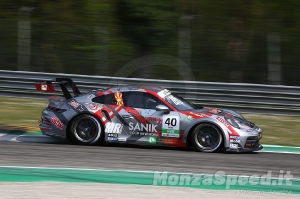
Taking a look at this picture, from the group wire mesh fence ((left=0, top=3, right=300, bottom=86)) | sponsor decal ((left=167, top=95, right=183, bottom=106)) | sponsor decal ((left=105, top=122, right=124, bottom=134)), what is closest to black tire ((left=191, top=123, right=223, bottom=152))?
sponsor decal ((left=167, top=95, right=183, bottom=106))

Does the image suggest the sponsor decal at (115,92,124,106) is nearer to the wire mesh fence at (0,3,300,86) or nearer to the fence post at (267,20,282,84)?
the wire mesh fence at (0,3,300,86)

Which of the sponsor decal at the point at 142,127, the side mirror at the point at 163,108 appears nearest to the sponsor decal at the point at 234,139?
the side mirror at the point at 163,108

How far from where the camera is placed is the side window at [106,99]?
10.6m

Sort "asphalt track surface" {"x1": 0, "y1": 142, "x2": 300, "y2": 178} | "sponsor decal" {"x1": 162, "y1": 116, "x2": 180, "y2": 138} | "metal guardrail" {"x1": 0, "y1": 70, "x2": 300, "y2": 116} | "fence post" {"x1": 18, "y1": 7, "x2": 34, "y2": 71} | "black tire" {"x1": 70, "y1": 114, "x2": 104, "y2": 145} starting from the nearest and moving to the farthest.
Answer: "asphalt track surface" {"x1": 0, "y1": 142, "x2": 300, "y2": 178} < "sponsor decal" {"x1": 162, "y1": 116, "x2": 180, "y2": 138} < "black tire" {"x1": 70, "y1": 114, "x2": 104, "y2": 145} < "metal guardrail" {"x1": 0, "y1": 70, "x2": 300, "y2": 116} < "fence post" {"x1": 18, "y1": 7, "x2": 34, "y2": 71}

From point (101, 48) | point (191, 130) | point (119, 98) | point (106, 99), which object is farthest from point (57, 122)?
point (101, 48)

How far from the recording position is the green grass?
490 inches

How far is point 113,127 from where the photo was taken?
10406 millimetres

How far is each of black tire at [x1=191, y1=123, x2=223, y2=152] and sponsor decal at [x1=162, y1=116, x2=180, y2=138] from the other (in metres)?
0.31

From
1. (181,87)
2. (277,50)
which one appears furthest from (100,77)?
(277,50)

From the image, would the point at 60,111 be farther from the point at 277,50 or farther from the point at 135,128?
the point at 277,50

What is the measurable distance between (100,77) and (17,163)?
7.15 meters

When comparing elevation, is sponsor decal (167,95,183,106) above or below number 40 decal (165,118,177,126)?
above

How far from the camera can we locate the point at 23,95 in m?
16.3

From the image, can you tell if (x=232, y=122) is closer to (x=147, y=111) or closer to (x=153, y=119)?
(x=153, y=119)
